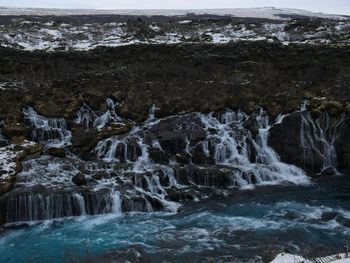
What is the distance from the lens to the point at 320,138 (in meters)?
15.6

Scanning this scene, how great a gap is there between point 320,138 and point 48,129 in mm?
13858

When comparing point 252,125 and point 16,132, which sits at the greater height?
point 252,125

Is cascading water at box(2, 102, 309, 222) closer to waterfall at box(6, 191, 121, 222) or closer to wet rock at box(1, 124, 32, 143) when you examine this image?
waterfall at box(6, 191, 121, 222)

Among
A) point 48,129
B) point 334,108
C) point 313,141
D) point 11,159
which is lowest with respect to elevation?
point 11,159

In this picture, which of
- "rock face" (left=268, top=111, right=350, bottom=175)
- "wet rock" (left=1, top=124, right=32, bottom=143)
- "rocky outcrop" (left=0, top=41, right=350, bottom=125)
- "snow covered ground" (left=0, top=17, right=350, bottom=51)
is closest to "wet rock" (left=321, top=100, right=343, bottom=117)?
"rock face" (left=268, top=111, right=350, bottom=175)

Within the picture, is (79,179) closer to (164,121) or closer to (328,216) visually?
(164,121)

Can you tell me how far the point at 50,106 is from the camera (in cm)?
1741

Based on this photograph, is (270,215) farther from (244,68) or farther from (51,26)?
(51,26)

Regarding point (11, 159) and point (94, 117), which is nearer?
point (11, 159)

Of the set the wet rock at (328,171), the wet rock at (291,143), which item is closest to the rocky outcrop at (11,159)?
the wet rock at (291,143)

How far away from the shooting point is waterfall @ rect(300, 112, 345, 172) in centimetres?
1504

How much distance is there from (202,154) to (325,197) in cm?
553

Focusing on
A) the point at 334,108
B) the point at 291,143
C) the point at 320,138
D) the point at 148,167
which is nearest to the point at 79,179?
the point at 148,167

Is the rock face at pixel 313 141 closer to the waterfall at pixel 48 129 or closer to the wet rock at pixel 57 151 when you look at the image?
the wet rock at pixel 57 151
